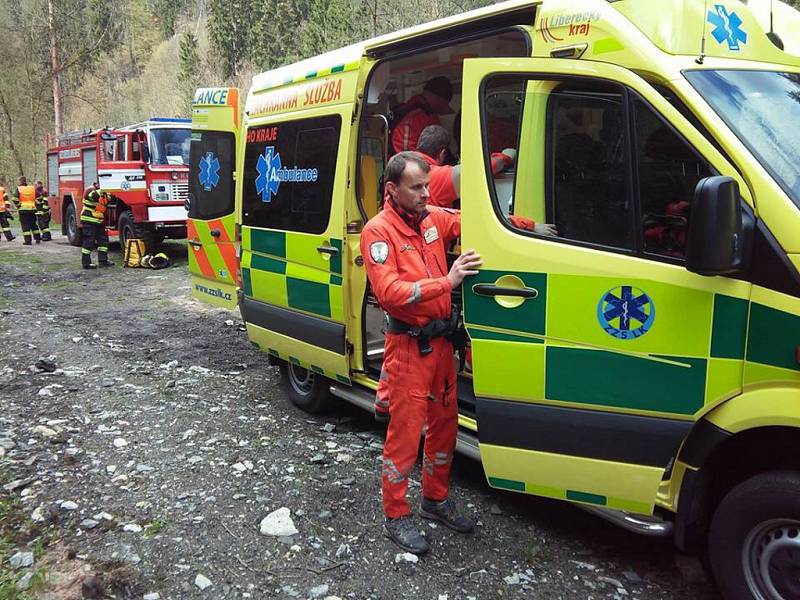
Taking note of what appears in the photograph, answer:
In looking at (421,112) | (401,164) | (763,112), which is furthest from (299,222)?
(763,112)

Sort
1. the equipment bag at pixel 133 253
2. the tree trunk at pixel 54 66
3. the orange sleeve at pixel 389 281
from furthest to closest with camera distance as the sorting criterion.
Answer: the tree trunk at pixel 54 66 → the equipment bag at pixel 133 253 → the orange sleeve at pixel 389 281

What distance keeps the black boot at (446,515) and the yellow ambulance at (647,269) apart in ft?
1.59

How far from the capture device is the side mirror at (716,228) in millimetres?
2090

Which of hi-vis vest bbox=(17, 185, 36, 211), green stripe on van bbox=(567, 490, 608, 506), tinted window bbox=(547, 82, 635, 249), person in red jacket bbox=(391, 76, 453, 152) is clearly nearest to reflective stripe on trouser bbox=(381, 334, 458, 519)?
green stripe on van bbox=(567, 490, 608, 506)

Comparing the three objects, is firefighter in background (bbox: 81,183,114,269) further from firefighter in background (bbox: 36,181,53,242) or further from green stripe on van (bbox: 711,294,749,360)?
green stripe on van (bbox: 711,294,749,360)

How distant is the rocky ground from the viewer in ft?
9.36

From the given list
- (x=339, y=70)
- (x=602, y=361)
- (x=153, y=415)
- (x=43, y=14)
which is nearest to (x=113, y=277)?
(x=153, y=415)

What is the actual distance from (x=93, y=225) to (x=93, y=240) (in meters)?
0.30

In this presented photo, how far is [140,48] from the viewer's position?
46969mm

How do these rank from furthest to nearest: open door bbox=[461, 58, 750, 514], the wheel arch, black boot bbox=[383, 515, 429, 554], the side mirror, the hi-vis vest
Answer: the hi-vis vest < black boot bbox=[383, 515, 429, 554] < open door bbox=[461, 58, 750, 514] < the wheel arch < the side mirror

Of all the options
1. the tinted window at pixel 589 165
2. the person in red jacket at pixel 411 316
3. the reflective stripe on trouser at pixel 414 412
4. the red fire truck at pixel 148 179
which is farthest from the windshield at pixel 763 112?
the red fire truck at pixel 148 179

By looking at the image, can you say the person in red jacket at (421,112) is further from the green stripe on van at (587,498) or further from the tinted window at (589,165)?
the green stripe on van at (587,498)

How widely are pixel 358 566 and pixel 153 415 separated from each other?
94.5 inches

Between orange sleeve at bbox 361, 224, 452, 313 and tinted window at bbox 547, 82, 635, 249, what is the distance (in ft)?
1.86
